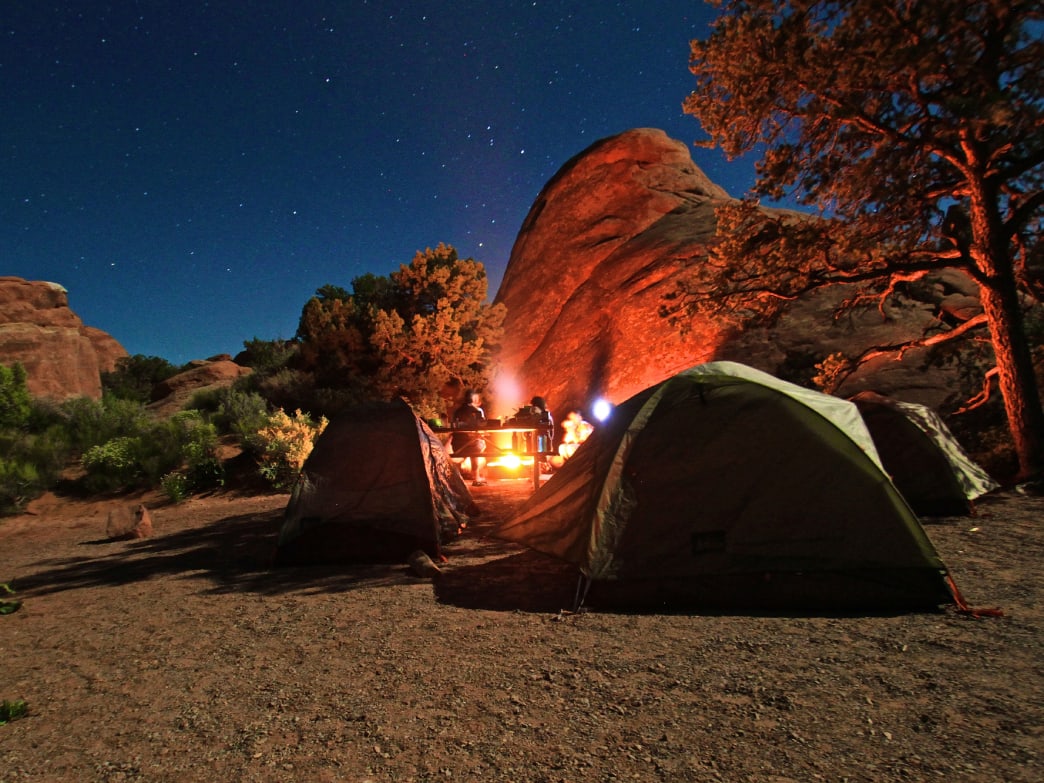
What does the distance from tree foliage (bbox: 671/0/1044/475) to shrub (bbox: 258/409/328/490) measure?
36.6 ft

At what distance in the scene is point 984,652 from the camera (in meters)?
3.72

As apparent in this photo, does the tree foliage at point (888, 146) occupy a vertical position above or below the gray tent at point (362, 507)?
above

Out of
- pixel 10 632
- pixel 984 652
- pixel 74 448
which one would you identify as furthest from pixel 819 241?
pixel 74 448

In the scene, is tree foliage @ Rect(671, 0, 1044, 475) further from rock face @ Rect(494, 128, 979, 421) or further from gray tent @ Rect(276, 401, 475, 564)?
gray tent @ Rect(276, 401, 475, 564)

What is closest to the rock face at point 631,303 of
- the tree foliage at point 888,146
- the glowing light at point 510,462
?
the tree foliage at point 888,146

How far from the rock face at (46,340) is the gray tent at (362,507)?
31.1 m

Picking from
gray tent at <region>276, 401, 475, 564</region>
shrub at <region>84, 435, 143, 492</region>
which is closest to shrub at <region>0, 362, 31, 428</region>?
shrub at <region>84, 435, 143, 492</region>

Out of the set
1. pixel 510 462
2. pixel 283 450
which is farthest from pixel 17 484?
pixel 510 462

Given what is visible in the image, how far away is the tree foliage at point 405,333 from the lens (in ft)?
68.4

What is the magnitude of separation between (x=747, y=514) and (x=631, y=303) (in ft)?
92.7

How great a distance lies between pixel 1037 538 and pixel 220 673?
9.28 m

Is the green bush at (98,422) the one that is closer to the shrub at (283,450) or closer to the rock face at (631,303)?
the shrub at (283,450)

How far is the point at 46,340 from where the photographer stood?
33.0 metres

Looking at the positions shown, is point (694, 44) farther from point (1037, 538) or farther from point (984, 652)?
point (984, 652)
